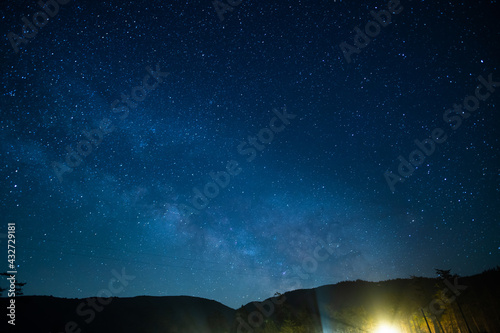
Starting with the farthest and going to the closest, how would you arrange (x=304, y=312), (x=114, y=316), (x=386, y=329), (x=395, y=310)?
(x=114, y=316), (x=395, y=310), (x=386, y=329), (x=304, y=312)

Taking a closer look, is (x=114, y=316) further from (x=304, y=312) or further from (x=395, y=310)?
(x=395, y=310)

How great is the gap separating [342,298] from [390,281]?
2070 cm

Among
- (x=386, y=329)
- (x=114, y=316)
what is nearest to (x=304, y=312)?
(x=386, y=329)

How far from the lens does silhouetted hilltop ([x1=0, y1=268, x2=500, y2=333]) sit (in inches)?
1794

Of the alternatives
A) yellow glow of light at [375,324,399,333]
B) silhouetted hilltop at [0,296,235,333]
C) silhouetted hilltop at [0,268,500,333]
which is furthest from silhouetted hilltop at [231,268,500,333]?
silhouetted hilltop at [0,296,235,333]

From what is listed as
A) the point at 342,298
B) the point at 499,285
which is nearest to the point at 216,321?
the point at 342,298

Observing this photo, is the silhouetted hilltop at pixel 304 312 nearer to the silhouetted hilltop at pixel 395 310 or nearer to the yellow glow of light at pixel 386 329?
the silhouetted hilltop at pixel 395 310

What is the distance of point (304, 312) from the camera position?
5084 centimetres

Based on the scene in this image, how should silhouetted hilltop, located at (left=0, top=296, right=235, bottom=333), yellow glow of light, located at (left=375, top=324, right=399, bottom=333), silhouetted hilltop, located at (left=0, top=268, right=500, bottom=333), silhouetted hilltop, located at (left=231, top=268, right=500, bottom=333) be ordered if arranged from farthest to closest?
yellow glow of light, located at (left=375, top=324, right=399, bottom=333), silhouetted hilltop, located at (left=0, top=296, right=235, bottom=333), silhouetted hilltop, located at (left=0, top=268, right=500, bottom=333), silhouetted hilltop, located at (left=231, top=268, right=500, bottom=333)

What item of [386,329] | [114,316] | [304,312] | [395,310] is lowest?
[386,329]

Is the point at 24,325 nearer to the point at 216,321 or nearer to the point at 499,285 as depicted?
the point at 216,321

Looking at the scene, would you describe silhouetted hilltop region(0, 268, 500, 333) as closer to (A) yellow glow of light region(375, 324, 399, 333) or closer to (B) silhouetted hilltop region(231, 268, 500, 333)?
(B) silhouetted hilltop region(231, 268, 500, 333)

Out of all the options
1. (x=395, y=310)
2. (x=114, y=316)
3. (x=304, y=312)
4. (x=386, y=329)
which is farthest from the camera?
(x=114, y=316)

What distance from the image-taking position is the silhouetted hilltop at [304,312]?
1794 inches
